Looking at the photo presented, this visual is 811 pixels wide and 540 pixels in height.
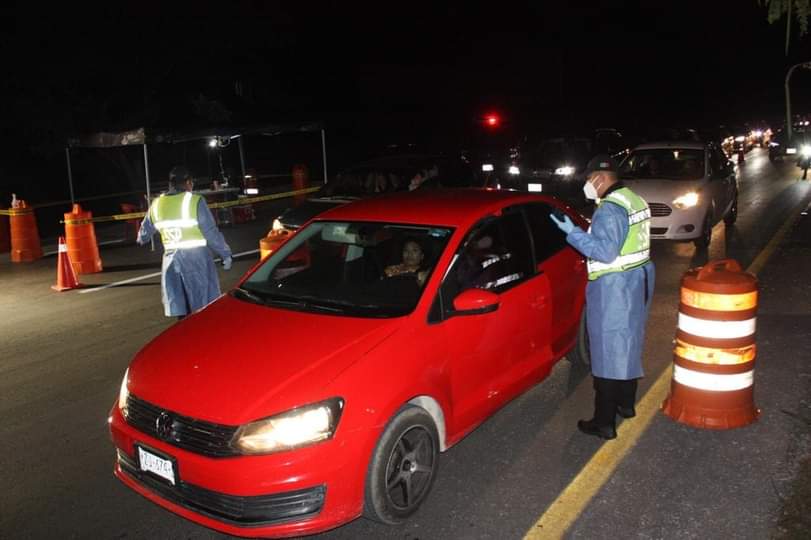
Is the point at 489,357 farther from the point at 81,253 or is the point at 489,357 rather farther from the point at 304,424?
the point at 81,253

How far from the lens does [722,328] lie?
14.9 ft

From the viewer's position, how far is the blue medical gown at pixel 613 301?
4281 millimetres

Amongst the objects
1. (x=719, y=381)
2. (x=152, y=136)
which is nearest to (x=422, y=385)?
(x=719, y=381)

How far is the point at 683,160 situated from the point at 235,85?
19.9 m

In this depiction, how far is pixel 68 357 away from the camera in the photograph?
22.0ft

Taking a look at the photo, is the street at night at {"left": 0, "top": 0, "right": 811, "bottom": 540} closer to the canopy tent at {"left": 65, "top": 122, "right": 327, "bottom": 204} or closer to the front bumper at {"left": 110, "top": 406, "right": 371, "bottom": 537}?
the front bumper at {"left": 110, "top": 406, "right": 371, "bottom": 537}

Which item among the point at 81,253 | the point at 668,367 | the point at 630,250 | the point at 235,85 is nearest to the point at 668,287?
the point at 668,367

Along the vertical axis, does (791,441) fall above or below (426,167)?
below

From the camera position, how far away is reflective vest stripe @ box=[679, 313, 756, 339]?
4.52m

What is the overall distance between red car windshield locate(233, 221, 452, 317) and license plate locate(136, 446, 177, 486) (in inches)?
44.7

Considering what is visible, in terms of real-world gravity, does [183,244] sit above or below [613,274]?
above

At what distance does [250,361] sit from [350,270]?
1233 millimetres

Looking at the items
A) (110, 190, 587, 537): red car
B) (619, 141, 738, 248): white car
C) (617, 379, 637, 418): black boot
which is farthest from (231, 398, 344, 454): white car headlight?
(619, 141, 738, 248): white car

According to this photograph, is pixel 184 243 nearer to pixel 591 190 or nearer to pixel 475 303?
pixel 475 303
